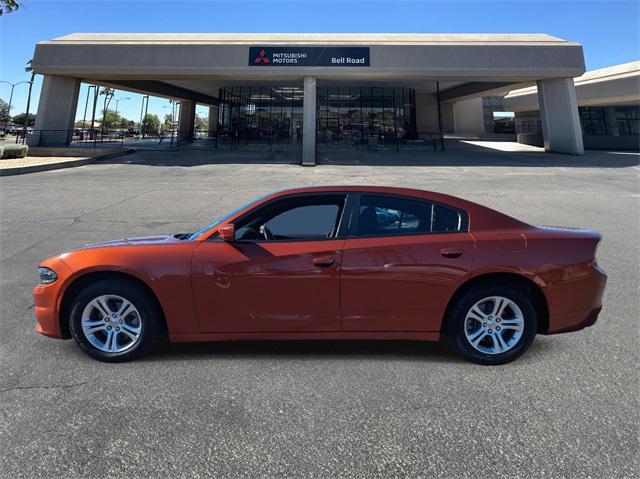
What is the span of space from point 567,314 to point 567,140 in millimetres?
28049

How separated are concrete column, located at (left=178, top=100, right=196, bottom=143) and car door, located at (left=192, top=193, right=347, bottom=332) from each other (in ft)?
135

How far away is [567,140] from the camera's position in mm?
26469

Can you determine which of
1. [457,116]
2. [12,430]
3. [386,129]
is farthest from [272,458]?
[457,116]

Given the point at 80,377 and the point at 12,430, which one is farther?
the point at 80,377

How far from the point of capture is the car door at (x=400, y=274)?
3164mm

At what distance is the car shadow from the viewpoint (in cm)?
343

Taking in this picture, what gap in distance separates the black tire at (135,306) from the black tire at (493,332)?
7.76 ft

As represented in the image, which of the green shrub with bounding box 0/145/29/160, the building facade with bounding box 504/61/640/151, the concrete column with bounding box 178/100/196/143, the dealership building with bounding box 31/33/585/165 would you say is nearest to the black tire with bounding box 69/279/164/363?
the dealership building with bounding box 31/33/585/165

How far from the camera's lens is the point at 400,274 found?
3.17m

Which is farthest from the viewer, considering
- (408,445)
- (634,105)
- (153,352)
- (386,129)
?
Answer: (386,129)

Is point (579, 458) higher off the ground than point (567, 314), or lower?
lower

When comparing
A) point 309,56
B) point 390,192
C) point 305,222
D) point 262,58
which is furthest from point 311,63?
point 305,222

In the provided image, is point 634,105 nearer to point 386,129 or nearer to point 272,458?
point 386,129

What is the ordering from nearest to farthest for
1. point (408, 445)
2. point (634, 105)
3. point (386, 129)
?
→ point (408, 445)
point (634, 105)
point (386, 129)
